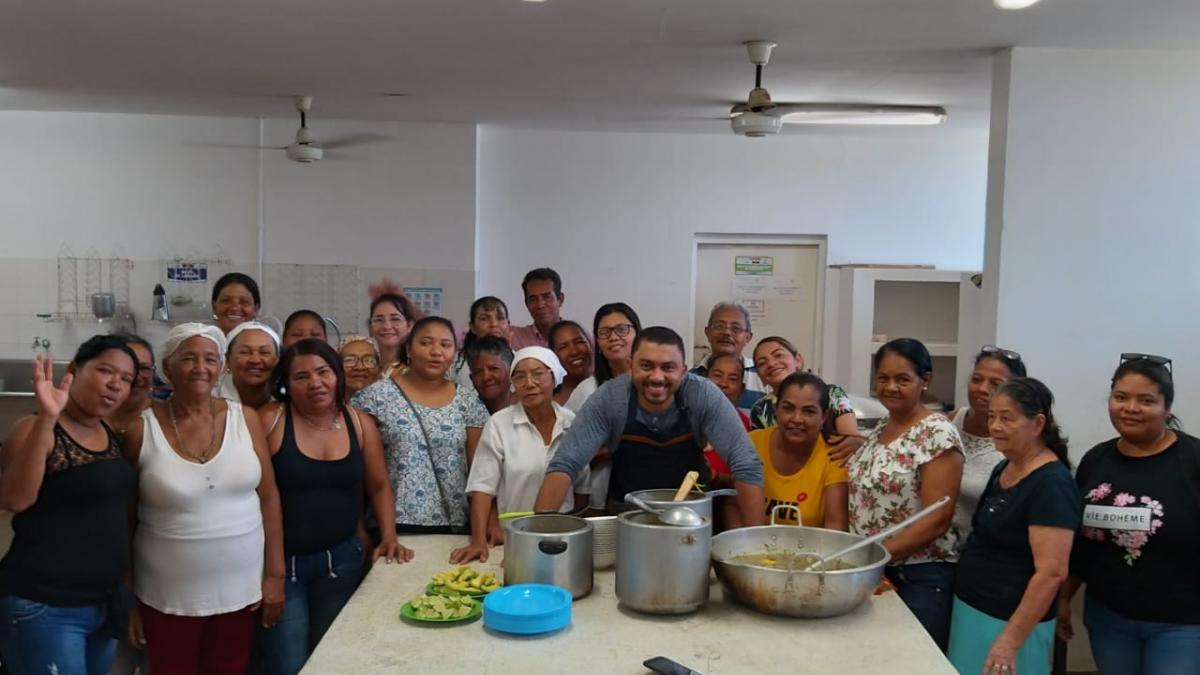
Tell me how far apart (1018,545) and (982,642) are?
263mm

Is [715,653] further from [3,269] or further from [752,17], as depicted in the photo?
[3,269]

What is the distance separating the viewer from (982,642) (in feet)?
6.66

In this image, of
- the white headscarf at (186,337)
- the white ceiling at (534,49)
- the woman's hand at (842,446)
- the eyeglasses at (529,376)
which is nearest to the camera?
the white headscarf at (186,337)

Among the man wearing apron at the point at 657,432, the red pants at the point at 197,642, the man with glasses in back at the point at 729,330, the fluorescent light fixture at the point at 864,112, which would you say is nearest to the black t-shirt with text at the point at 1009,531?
the man wearing apron at the point at 657,432

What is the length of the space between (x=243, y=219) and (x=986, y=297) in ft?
13.9

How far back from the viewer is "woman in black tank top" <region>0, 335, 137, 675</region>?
72.6 inches

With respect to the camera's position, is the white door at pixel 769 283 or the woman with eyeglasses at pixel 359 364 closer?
the woman with eyeglasses at pixel 359 364

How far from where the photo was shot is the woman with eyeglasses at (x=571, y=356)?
298 cm

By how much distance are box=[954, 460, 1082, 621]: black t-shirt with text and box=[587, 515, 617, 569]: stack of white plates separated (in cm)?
89

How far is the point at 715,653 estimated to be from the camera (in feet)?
5.33

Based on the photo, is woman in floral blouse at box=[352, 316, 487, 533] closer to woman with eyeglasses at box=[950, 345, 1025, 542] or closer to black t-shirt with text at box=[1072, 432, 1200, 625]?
woman with eyeglasses at box=[950, 345, 1025, 542]

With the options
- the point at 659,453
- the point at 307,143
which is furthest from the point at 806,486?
the point at 307,143


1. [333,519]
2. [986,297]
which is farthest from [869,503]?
[986,297]

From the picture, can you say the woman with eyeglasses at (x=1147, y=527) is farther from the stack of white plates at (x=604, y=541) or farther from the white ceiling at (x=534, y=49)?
the white ceiling at (x=534, y=49)
